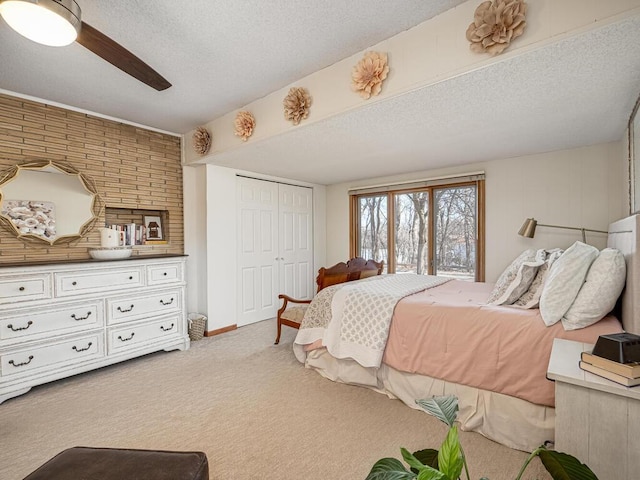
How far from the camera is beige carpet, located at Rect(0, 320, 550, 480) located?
171 cm

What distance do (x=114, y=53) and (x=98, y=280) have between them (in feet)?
6.80

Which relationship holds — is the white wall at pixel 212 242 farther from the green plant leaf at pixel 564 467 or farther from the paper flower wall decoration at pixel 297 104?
the green plant leaf at pixel 564 467

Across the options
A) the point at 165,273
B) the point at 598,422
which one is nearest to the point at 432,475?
the point at 598,422

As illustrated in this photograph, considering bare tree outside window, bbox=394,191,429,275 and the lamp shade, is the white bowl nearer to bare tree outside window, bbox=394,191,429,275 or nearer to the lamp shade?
bare tree outside window, bbox=394,191,429,275

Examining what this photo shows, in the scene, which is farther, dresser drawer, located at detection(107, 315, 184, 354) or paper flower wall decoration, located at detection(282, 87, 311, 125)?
dresser drawer, located at detection(107, 315, 184, 354)

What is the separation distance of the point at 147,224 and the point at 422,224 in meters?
3.68

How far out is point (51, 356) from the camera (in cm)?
255

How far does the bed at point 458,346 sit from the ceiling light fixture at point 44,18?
7.81ft

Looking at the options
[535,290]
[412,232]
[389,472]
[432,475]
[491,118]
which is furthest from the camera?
[412,232]

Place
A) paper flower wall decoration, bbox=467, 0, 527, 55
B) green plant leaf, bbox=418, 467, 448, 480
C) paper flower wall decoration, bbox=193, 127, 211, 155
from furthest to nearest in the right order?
paper flower wall decoration, bbox=193, 127, 211, 155
paper flower wall decoration, bbox=467, 0, 527, 55
green plant leaf, bbox=418, 467, 448, 480

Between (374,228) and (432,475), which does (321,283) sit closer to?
(374,228)

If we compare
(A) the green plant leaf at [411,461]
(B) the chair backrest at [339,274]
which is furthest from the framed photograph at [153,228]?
(A) the green plant leaf at [411,461]

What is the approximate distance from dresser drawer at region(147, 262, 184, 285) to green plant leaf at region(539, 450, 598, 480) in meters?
3.34

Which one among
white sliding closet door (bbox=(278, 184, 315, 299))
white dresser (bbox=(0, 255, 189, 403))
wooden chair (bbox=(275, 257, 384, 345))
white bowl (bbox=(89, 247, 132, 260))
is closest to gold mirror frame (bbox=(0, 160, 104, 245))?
white bowl (bbox=(89, 247, 132, 260))
